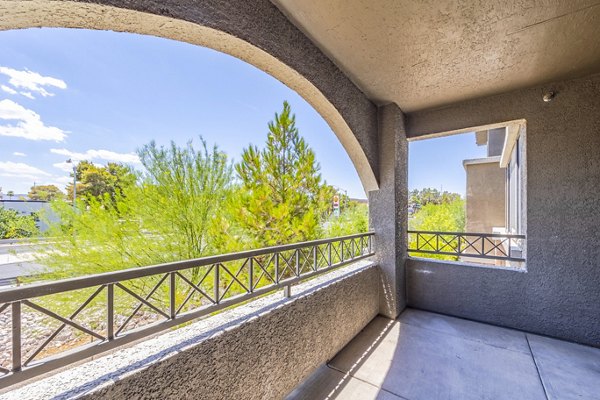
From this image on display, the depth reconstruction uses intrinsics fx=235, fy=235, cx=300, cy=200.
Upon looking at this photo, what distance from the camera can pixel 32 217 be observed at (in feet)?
14.6

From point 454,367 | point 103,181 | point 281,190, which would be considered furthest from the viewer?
point 281,190

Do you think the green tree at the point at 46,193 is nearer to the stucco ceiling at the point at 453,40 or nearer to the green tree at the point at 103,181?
the green tree at the point at 103,181

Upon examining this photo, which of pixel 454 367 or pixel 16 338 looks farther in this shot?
pixel 454 367

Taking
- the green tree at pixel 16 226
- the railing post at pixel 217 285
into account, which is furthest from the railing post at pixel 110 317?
the green tree at pixel 16 226

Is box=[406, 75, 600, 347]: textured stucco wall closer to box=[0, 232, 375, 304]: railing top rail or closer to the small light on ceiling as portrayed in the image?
the small light on ceiling

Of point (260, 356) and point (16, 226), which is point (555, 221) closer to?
point (260, 356)

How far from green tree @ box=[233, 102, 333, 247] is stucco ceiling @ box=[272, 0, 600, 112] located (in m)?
4.10

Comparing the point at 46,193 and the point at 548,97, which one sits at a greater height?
the point at 548,97

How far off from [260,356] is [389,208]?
2432mm

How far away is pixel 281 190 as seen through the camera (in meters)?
6.87

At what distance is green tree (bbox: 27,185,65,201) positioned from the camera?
4.45 metres

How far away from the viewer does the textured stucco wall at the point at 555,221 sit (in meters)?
2.59

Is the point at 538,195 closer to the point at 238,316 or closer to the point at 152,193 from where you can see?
the point at 238,316

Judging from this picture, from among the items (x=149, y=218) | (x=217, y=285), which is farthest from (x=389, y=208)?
(x=149, y=218)
